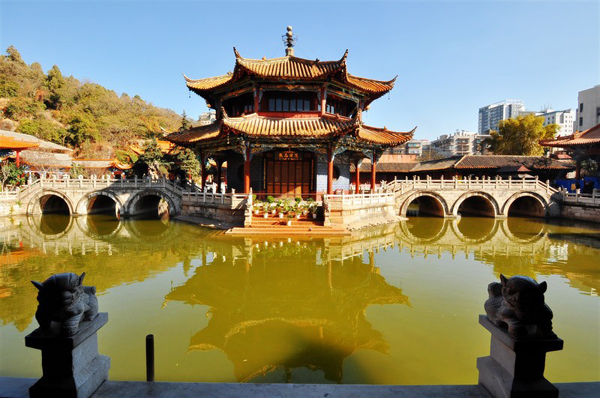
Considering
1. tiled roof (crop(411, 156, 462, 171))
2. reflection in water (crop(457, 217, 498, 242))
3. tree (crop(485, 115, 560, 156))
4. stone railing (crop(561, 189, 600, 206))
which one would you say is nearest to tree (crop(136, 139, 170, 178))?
reflection in water (crop(457, 217, 498, 242))

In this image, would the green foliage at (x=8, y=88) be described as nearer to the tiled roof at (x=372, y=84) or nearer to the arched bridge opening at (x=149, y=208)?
the arched bridge opening at (x=149, y=208)

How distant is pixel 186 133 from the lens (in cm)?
2152

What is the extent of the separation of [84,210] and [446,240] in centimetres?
2656

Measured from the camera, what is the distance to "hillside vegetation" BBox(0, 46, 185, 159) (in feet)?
146

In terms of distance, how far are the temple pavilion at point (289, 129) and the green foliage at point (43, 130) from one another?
112ft

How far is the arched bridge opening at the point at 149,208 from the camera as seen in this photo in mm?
23891

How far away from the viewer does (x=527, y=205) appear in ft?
87.0

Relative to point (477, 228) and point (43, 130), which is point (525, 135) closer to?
point (477, 228)

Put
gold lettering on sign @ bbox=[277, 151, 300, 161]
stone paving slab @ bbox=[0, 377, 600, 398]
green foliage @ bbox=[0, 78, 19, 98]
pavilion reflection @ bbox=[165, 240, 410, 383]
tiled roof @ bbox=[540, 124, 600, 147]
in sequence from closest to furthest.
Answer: stone paving slab @ bbox=[0, 377, 600, 398], pavilion reflection @ bbox=[165, 240, 410, 383], gold lettering on sign @ bbox=[277, 151, 300, 161], tiled roof @ bbox=[540, 124, 600, 147], green foliage @ bbox=[0, 78, 19, 98]

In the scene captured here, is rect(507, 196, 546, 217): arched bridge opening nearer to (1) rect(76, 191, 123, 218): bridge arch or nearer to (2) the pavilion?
(2) the pavilion

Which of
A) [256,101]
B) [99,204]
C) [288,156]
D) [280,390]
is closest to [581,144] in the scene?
[288,156]

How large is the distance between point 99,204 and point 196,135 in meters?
14.2

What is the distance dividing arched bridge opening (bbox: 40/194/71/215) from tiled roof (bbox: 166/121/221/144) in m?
13.2

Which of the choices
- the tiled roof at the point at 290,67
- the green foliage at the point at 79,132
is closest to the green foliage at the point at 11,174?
the green foliage at the point at 79,132
